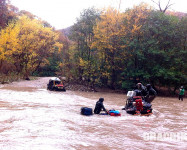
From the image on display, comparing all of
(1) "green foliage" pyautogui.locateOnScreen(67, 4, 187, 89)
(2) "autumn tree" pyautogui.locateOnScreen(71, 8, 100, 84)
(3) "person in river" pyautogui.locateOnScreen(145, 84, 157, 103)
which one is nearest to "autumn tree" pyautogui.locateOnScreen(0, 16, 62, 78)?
(2) "autumn tree" pyautogui.locateOnScreen(71, 8, 100, 84)

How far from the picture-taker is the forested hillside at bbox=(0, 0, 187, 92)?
27.7 metres

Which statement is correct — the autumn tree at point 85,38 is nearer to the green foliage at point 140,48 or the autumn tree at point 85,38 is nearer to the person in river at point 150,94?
the green foliage at point 140,48

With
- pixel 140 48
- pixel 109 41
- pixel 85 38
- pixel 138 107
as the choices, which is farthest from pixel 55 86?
pixel 138 107

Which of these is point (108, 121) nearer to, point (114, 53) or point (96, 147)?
point (96, 147)

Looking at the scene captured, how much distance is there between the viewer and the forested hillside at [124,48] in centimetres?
2770

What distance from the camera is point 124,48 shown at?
94.7 feet

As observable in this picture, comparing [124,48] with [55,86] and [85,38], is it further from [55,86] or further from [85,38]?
[55,86]

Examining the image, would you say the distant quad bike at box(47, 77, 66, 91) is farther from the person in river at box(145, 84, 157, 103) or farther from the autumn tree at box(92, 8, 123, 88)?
the person in river at box(145, 84, 157, 103)

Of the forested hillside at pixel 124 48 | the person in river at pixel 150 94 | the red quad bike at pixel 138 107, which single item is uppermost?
the forested hillside at pixel 124 48

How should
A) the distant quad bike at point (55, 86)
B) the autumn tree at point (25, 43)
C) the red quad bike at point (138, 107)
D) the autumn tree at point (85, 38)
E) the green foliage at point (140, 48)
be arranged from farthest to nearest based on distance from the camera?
the autumn tree at point (25, 43) < the autumn tree at point (85, 38) < the green foliage at point (140, 48) < the distant quad bike at point (55, 86) < the red quad bike at point (138, 107)

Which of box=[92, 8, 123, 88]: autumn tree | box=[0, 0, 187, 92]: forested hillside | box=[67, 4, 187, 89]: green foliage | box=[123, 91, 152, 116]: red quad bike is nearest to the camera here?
box=[123, 91, 152, 116]: red quad bike

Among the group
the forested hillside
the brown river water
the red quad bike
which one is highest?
the forested hillside

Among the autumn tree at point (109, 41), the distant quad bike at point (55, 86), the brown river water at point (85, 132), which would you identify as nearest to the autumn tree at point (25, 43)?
the autumn tree at point (109, 41)

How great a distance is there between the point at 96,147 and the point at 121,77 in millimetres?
23788
